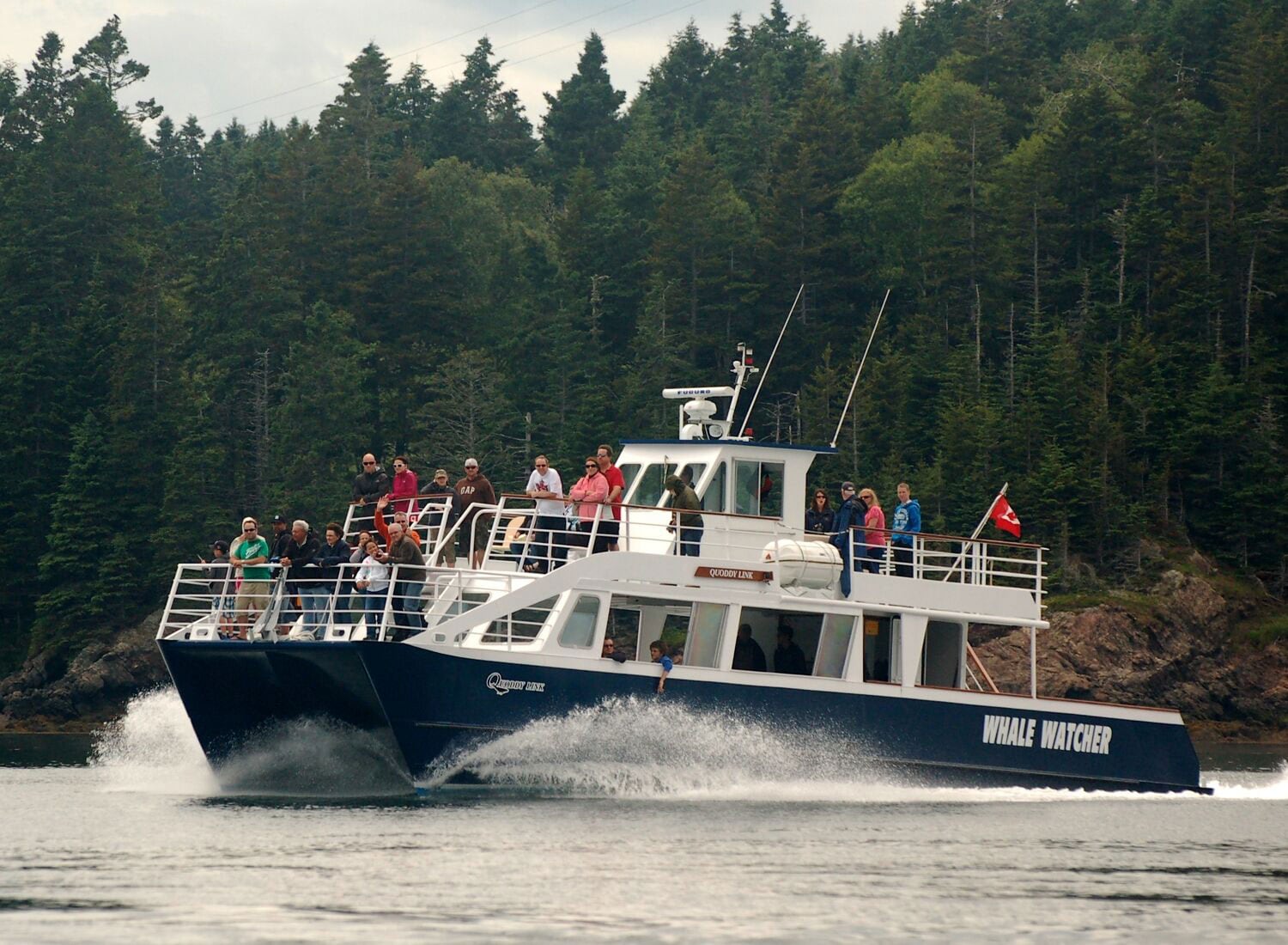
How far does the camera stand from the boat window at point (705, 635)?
25375mm

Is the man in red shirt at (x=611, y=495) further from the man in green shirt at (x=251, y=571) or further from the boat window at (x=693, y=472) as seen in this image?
the man in green shirt at (x=251, y=571)

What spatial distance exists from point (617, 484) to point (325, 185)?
69821mm

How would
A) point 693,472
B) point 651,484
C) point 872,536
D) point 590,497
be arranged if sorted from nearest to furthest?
point 590,497 < point 872,536 < point 693,472 < point 651,484

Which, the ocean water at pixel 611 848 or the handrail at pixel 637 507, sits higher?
the handrail at pixel 637 507

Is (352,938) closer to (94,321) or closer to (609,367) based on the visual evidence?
(94,321)

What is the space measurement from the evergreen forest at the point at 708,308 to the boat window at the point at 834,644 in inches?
1271

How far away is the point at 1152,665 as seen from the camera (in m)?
53.2

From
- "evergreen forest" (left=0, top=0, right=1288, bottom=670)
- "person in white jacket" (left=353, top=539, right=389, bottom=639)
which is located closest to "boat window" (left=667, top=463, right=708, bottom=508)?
"person in white jacket" (left=353, top=539, right=389, bottom=639)

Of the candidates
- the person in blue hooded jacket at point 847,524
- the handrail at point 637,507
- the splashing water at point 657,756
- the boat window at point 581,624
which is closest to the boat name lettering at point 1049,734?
the splashing water at point 657,756

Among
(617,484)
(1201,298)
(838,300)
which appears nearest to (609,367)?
(838,300)

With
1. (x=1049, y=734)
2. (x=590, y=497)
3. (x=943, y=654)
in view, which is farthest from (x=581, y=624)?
(x=1049, y=734)

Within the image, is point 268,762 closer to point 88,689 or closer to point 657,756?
point 657,756

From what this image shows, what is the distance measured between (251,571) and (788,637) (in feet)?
23.5

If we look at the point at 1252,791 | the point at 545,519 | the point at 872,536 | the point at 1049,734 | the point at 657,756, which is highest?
the point at 545,519
